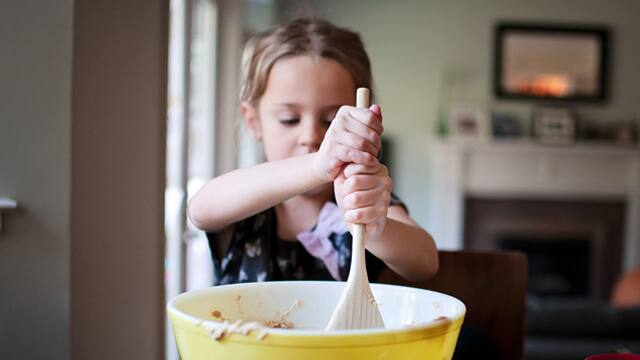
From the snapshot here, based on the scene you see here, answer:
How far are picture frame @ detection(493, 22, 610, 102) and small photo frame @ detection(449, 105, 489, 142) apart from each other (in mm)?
229

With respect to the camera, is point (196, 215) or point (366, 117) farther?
point (196, 215)

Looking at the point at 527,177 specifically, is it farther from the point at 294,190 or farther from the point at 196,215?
the point at 294,190

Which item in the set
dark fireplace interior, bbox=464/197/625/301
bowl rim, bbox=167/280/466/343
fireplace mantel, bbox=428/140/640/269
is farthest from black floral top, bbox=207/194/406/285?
dark fireplace interior, bbox=464/197/625/301

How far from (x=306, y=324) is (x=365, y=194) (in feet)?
0.46

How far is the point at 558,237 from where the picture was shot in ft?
16.1

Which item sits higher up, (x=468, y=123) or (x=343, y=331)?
(x=468, y=123)

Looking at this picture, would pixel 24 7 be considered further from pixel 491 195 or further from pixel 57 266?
pixel 491 195

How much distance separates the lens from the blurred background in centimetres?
78

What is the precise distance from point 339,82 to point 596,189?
433cm

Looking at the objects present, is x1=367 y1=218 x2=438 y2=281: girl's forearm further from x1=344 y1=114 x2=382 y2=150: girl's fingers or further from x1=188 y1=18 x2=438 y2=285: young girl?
x1=344 y1=114 x2=382 y2=150: girl's fingers

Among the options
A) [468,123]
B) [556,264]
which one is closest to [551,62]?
[468,123]

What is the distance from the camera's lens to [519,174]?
486 cm

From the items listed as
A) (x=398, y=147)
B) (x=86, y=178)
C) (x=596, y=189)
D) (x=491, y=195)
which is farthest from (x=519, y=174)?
(x=86, y=178)

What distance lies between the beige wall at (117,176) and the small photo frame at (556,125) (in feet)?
13.8
